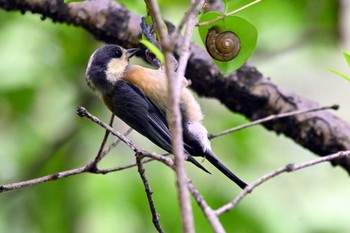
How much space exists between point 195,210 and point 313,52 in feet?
3.79

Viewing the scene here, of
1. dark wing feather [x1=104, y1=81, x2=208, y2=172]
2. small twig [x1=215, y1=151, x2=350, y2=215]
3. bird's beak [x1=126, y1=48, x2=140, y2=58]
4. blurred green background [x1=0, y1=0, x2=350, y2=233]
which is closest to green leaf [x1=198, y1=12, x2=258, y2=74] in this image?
small twig [x1=215, y1=151, x2=350, y2=215]

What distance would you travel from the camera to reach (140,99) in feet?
6.68

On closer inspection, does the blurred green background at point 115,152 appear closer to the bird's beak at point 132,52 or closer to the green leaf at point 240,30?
the bird's beak at point 132,52

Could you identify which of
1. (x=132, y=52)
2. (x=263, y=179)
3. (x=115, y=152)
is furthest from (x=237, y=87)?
(x=263, y=179)

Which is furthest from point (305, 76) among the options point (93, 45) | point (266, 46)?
point (93, 45)

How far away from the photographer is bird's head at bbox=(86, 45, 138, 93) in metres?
2.12

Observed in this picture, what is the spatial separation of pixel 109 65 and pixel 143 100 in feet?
0.54

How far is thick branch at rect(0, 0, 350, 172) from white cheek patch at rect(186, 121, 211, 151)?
0.38 metres

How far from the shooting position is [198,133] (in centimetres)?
197

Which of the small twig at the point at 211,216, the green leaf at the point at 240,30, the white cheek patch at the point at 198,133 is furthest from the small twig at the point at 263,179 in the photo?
the white cheek patch at the point at 198,133

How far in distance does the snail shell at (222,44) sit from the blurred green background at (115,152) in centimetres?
115

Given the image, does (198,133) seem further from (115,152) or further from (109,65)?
(115,152)

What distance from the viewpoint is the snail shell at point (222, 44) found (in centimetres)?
155

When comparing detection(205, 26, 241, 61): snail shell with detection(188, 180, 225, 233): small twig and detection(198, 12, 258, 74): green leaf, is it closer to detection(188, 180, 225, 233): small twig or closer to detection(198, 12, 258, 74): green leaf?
detection(198, 12, 258, 74): green leaf
